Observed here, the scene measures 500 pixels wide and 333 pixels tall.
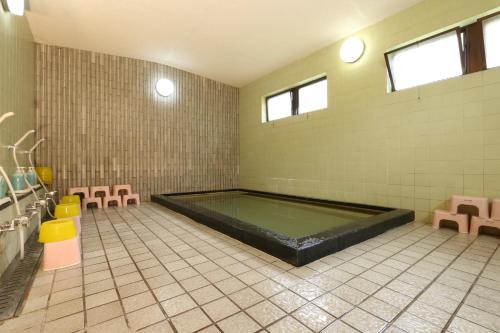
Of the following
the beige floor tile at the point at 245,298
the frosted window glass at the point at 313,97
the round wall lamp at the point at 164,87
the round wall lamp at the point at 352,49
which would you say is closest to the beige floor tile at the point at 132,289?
the beige floor tile at the point at 245,298

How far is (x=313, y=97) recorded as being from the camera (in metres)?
4.71

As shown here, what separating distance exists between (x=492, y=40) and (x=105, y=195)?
6.28 meters

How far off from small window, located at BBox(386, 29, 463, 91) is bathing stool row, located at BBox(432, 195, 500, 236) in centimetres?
155

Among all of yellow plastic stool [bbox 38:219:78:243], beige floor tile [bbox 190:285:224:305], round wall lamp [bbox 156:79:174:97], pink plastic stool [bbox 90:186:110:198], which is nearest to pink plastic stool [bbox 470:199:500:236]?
beige floor tile [bbox 190:285:224:305]

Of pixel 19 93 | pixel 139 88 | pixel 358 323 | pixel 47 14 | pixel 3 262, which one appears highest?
pixel 47 14

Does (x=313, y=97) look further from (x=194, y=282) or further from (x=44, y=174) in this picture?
(x=44, y=174)

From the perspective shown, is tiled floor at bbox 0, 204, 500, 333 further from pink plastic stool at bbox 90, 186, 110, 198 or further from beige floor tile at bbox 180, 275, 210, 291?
pink plastic stool at bbox 90, 186, 110, 198

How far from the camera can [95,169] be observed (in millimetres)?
4625

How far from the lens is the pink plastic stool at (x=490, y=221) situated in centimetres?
238

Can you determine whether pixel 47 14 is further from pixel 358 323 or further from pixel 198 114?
pixel 358 323

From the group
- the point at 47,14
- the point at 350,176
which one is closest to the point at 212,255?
the point at 350,176

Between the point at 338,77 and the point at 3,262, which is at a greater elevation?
the point at 338,77

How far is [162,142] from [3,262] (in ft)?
13.0

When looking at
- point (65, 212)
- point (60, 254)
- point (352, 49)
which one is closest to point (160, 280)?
point (60, 254)
